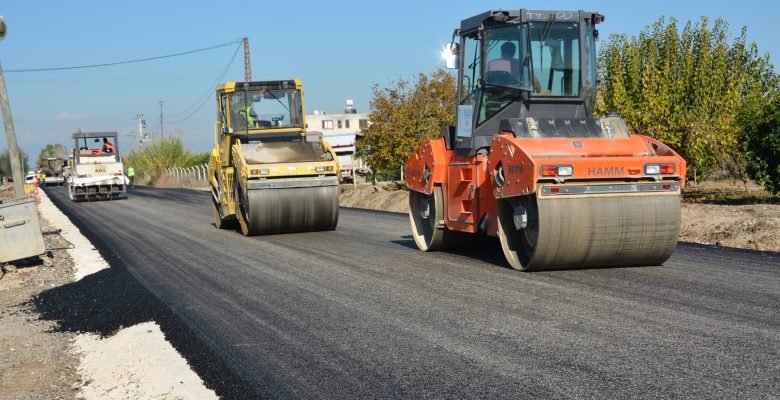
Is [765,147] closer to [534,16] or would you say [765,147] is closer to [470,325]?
[534,16]

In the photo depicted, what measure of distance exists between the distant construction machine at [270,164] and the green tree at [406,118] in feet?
37.9

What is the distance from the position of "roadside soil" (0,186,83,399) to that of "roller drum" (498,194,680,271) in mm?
4427

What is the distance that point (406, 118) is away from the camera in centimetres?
2781

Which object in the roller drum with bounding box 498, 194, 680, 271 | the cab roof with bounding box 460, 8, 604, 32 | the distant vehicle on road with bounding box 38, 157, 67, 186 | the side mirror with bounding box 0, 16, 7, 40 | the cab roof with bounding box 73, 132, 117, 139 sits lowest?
the distant vehicle on road with bounding box 38, 157, 67, 186

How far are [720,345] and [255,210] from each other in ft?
33.0

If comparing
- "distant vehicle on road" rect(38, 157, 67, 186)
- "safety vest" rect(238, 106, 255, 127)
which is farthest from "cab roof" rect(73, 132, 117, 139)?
"distant vehicle on road" rect(38, 157, 67, 186)

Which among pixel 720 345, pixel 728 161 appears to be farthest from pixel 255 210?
pixel 728 161

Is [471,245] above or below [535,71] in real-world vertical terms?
below

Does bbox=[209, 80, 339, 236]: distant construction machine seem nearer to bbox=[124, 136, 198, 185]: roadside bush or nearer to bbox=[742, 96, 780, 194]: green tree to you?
bbox=[742, 96, 780, 194]: green tree

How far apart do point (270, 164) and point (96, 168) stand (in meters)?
22.6

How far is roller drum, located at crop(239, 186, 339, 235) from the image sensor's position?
1417 centimetres

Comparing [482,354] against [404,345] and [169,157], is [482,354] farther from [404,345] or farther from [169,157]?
[169,157]

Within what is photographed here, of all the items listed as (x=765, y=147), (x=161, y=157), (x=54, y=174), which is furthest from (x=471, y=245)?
(x=54, y=174)

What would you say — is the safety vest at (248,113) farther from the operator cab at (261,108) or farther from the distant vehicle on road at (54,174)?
the distant vehicle on road at (54,174)
